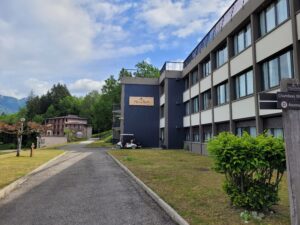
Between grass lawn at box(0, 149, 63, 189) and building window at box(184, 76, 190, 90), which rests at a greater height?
building window at box(184, 76, 190, 90)

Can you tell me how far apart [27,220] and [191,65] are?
1204 inches

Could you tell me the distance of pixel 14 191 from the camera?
10773 mm

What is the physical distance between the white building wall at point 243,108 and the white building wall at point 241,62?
7.82 feet

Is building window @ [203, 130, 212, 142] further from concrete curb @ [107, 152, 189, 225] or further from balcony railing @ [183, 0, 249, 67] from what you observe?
concrete curb @ [107, 152, 189, 225]

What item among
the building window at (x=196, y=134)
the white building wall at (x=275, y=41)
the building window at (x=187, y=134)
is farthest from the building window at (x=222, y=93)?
the building window at (x=187, y=134)

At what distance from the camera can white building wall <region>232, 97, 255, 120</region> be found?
63.4 feet

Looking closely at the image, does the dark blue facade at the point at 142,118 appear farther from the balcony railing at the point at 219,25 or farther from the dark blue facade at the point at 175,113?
the balcony railing at the point at 219,25

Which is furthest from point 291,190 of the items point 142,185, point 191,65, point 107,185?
point 191,65

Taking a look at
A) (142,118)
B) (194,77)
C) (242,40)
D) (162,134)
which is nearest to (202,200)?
(242,40)

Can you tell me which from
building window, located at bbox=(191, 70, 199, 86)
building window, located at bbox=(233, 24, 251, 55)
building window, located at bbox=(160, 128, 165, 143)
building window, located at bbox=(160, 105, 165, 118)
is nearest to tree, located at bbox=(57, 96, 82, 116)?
building window, located at bbox=(160, 105, 165, 118)

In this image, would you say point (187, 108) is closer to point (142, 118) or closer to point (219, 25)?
point (142, 118)

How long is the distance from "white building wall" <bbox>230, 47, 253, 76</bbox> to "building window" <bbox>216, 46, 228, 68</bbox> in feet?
7.75

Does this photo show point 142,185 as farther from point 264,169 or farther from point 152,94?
point 152,94

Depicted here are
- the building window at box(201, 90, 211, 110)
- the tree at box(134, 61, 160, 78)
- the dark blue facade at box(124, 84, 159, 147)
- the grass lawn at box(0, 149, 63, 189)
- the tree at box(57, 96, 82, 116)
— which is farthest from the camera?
the tree at box(57, 96, 82, 116)
